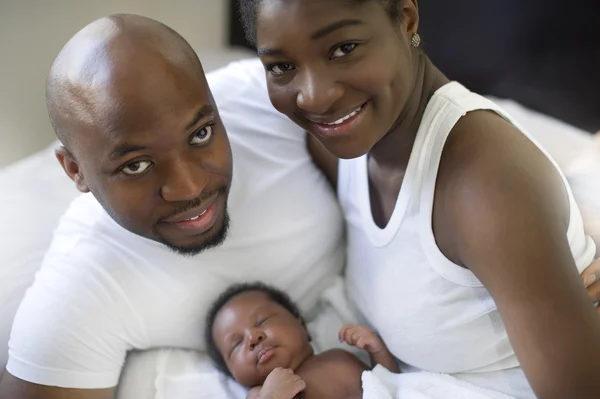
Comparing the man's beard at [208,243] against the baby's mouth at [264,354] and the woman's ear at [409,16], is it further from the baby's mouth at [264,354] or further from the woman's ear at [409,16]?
the woman's ear at [409,16]

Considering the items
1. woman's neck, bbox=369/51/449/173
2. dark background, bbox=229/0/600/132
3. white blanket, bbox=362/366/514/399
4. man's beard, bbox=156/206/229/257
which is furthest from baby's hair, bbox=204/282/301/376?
dark background, bbox=229/0/600/132

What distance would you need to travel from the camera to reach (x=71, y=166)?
39.3 inches

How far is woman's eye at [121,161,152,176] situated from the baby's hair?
1.09 feet

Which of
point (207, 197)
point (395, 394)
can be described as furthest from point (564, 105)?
point (207, 197)

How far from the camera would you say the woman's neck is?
96cm

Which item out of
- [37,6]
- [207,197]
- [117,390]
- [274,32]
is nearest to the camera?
[274,32]

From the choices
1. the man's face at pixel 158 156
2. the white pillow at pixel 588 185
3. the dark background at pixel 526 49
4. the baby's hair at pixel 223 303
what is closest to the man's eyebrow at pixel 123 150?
the man's face at pixel 158 156

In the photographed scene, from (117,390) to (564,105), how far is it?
154 cm

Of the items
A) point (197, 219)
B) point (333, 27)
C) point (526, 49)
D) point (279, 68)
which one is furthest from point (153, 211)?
point (526, 49)

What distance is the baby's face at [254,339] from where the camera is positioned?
3.71 feet

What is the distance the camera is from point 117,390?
109 centimetres

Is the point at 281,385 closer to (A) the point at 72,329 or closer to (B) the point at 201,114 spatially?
(A) the point at 72,329

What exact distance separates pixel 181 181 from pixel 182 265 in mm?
240

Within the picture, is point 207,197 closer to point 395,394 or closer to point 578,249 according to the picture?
point 395,394
